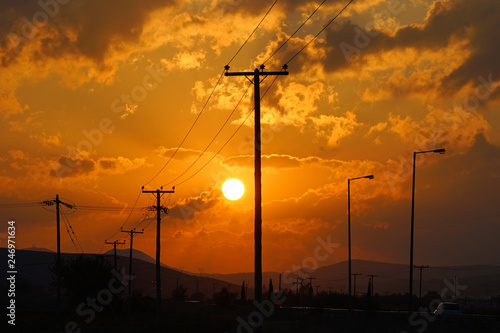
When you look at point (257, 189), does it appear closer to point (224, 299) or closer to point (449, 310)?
point (449, 310)

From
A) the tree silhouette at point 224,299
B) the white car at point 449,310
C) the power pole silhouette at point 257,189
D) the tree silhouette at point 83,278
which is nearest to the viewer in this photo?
the power pole silhouette at point 257,189

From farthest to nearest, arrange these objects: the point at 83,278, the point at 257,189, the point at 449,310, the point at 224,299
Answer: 1. the point at 224,299
2. the point at 83,278
3. the point at 449,310
4. the point at 257,189

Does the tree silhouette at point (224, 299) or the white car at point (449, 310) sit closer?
the white car at point (449, 310)

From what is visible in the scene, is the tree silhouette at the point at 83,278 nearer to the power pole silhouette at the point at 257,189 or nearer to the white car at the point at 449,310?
the white car at the point at 449,310

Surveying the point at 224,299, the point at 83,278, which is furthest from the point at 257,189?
the point at 224,299

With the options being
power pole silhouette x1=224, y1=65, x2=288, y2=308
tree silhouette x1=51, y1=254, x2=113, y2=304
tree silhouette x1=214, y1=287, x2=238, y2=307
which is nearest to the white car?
power pole silhouette x1=224, y1=65, x2=288, y2=308

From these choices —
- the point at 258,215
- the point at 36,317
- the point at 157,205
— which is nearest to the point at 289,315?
the point at 157,205

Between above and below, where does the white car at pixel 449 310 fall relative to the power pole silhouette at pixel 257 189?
below

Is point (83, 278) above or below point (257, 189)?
below

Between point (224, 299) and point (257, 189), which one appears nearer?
point (257, 189)

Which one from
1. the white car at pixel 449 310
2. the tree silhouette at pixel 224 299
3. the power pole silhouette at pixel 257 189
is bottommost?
the tree silhouette at pixel 224 299

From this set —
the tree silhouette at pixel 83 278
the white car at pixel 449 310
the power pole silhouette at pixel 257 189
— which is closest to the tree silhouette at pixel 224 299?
the tree silhouette at pixel 83 278

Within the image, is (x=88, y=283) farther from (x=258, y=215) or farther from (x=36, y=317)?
(x=258, y=215)

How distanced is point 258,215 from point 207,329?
30.1m
